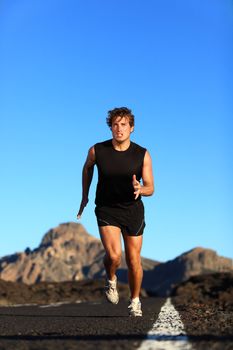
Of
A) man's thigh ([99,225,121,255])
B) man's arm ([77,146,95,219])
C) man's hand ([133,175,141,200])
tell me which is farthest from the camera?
man's arm ([77,146,95,219])

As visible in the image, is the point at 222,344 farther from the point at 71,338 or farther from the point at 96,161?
the point at 96,161

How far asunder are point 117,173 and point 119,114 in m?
0.71

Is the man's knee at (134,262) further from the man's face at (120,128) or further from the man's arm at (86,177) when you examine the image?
the man's face at (120,128)

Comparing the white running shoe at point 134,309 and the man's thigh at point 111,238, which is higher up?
the man's thigh at point 111,238

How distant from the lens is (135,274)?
7934mm

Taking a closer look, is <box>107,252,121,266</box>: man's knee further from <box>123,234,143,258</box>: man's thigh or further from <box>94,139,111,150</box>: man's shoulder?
<box>94,139,111,150</box>: man's shoulder

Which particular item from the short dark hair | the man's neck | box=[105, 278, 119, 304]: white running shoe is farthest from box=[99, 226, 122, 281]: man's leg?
the short dark hair

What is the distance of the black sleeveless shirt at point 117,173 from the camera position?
308 inches

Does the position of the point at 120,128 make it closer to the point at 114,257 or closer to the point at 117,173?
the point at 117,173

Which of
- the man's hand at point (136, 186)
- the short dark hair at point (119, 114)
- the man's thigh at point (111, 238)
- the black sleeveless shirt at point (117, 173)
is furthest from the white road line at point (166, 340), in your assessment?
the short dark hair at point (119, 114)

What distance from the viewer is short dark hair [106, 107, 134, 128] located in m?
7.88

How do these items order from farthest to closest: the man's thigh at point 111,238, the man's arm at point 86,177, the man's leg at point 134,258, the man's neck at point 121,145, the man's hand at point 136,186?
1. the man's arm at point 86,177
2. the man's neck at point 121,145
3. the man's leg at point 134,258
4. the man's thigh at point 111,238
5. the man's hand at point 136,186

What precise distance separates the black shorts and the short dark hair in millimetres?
1016

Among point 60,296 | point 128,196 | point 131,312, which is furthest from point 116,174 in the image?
point 60,296
